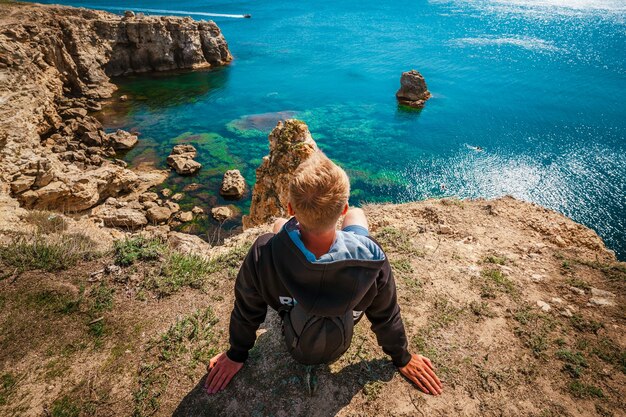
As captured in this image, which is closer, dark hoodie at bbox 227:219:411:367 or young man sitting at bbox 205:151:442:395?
young man sitting at bbox 205:151:442:395

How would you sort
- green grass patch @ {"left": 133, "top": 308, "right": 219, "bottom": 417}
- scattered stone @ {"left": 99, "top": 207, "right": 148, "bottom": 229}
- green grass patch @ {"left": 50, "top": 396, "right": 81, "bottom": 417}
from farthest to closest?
scattered stone @ {"left": 99, "top": 207, "right": 148, "bottom": 229} → green grass patch @ {"left": 133, "top": 308, "right": 219, "bottom": 417} → green grass patch @ {"left": 50, "top": 396, "right": 81, "bottom": 417}

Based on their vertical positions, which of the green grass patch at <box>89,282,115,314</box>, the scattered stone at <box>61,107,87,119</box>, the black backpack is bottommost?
the scattered stone at <box>61,107,87,119</box>

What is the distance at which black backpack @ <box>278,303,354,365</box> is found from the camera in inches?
137

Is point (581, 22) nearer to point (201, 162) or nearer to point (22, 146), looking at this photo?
point (201, 162)

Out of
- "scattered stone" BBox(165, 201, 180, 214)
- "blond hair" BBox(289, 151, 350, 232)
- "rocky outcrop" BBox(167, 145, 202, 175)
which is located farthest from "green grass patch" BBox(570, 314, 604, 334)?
"rocky outcrop" BBox(167, 145, 202, 175)

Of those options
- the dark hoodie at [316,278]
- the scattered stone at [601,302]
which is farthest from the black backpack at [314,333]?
the scattered stone at [601,302]

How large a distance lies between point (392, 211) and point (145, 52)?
201 ft

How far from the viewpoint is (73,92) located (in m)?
41.4

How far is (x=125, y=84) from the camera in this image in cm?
4969

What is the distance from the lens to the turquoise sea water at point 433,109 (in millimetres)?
29844

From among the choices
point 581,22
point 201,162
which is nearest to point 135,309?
point 201,162

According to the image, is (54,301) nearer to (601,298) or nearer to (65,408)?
(65,408)

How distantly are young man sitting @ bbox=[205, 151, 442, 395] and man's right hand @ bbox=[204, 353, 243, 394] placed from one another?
0.07 meters

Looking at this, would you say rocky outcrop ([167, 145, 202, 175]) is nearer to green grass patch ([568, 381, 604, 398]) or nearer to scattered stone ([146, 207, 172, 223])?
scattered stone ([146, 207, 172, 223])
